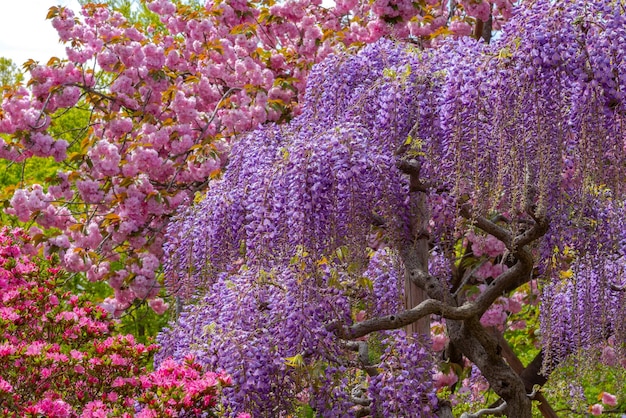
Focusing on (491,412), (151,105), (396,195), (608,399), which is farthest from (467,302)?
(608,399)

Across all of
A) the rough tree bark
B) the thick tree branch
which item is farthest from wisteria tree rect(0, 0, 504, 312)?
the thick tree branch

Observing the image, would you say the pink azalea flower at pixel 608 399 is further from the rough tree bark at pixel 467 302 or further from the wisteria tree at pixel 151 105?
the wisteria tree at pixel 151 105

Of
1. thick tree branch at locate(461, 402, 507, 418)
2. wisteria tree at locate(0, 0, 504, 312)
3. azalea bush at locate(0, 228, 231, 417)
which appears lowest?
azalea bush at locate(0, 228, 231, 417)

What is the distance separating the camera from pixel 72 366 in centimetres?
454

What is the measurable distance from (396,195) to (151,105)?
412 centimetres

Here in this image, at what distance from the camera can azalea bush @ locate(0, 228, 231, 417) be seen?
12.3ft

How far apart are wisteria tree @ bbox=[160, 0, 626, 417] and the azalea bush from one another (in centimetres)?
41

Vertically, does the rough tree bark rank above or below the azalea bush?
above

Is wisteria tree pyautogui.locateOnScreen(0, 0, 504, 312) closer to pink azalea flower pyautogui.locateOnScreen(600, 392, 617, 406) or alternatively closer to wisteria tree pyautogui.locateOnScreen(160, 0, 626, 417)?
wisteria tree pyautogui.locateOnScreen(160, 0, 626, 417)

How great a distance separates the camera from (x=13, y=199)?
7270 millimetres

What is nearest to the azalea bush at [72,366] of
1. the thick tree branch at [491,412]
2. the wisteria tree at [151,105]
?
the wisteria tree at [151,105]

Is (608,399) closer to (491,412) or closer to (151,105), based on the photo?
(491,412)

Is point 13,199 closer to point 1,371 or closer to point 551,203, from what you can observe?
point 1,371

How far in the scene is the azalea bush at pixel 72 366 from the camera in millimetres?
3760
